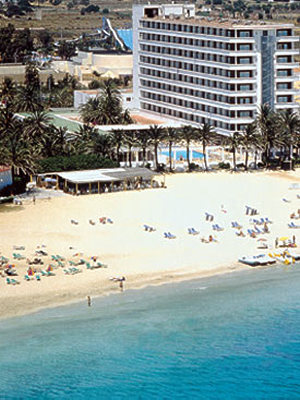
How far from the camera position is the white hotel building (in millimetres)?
110812

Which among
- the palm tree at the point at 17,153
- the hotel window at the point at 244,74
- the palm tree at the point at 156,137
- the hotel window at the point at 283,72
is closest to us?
the palm tree at the point at 17,153

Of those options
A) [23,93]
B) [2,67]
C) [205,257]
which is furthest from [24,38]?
[205,257]

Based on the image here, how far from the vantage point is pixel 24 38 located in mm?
196250

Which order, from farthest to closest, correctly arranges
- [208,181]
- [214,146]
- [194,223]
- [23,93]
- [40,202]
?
[23,93] → [214,146] → [208,181] → [40,202] → [194,223]

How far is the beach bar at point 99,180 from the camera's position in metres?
92.7

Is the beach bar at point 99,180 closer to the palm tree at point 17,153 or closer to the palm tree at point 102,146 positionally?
the palm tree at point 17,153

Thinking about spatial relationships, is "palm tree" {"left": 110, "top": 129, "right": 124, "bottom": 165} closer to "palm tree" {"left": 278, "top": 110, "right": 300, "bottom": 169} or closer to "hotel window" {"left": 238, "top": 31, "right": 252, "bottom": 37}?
"palm tree" {"left": 278, "top": 110, "right": 300, "bottom": 169}

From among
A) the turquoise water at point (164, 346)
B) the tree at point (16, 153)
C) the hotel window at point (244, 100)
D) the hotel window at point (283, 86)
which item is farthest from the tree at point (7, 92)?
the turquoise water at point (164, 346)

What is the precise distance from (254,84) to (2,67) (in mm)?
73733

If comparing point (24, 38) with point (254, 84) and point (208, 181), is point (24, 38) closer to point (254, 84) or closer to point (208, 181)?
point (254, 84)

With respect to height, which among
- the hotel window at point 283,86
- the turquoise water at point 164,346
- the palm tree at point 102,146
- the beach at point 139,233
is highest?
the hotel window at point 283,86

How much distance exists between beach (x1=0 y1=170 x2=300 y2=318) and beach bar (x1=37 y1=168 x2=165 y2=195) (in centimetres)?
140

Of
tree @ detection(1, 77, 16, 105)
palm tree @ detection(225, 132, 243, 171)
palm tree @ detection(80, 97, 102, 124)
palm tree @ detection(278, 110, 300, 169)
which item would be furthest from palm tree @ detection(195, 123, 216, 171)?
tree @ detection(1, 77, 16, 105)

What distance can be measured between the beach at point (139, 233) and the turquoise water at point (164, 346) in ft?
9.07
